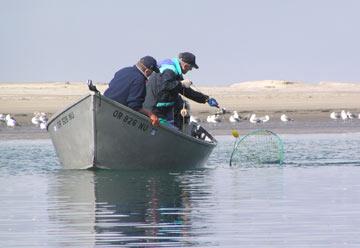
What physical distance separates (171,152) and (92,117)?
147 cm

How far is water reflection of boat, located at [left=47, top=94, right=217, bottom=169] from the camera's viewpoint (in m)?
19.2

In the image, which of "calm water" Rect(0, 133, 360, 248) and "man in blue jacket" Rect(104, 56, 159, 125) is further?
"man in blue jacket" Rect(104, 56, 159, 125)

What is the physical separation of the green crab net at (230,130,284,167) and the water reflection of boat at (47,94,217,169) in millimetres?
1913

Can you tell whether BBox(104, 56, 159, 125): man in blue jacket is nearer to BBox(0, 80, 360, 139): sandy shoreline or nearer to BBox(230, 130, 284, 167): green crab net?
BBox(230, 130, 284, 167): green crab net

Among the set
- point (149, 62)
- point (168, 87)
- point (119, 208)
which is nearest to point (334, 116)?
point (168, 87)

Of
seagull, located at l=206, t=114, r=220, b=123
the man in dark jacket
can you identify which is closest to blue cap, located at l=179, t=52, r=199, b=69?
the man in dark jacket

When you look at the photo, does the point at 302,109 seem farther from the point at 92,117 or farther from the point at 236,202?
the point at 236,202

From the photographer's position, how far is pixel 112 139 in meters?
19.5

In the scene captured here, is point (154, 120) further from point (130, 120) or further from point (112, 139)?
point (112, 139)

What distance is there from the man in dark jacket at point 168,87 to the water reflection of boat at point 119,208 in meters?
1.29

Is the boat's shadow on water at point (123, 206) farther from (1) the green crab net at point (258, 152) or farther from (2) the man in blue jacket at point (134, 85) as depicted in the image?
(1) the green crab net at point (258, 152)

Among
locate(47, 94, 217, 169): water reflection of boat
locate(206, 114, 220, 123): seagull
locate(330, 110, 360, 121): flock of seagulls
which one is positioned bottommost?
locate(47, 94, 217, 169): water reflection of boat

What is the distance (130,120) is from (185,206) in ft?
16.7

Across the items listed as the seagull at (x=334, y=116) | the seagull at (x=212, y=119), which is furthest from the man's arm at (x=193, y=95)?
the seagull at (x=334, y=116)
